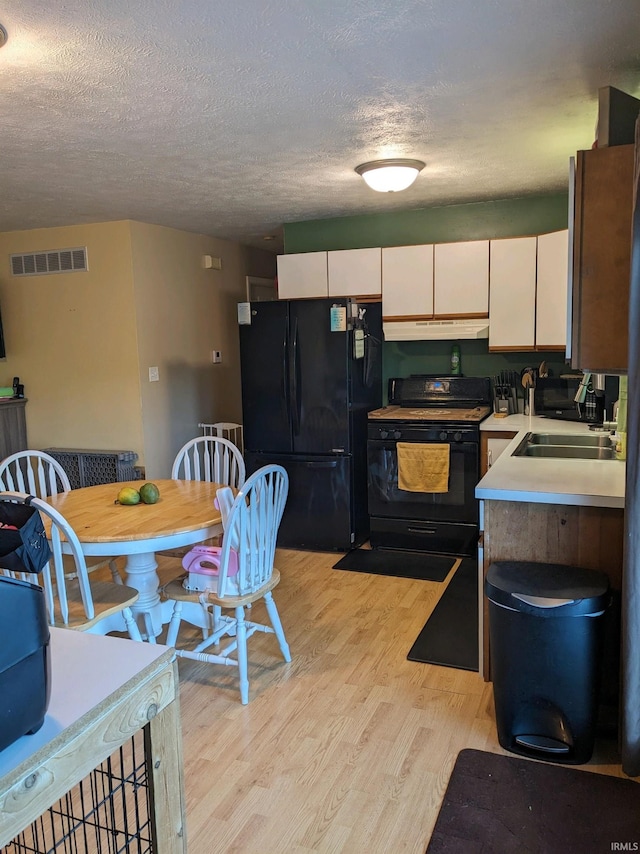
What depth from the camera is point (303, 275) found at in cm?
479

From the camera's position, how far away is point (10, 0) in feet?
5.53

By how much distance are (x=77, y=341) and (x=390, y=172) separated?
113 inches

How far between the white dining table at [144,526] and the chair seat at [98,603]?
0.19 m

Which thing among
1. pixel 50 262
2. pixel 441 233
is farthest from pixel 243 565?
pixel 50 262

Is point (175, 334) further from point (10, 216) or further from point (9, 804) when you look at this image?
point (9, 804)

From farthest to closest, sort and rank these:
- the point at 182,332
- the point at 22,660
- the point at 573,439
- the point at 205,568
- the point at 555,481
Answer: the point at 182,332, the point at 573,439, the point at 205,568, the point at 555,481, the point at 22,660

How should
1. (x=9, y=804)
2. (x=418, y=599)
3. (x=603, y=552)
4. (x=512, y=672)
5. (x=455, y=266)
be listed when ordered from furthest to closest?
(x=455, y=266) → (x=418, y=599) → (x=603, y=552) → (x=512, y=672) → (x=9, y=804)

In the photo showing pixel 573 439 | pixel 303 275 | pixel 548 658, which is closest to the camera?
pixel 548 658

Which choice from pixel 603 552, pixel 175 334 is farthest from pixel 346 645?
pixel 175 334

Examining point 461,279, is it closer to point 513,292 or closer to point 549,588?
point 513,292

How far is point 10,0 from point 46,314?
12.1 ft

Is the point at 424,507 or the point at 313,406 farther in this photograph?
the point at 313,406

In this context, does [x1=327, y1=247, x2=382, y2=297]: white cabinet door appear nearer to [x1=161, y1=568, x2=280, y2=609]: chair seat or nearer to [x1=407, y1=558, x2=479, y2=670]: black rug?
[x1=407, y1=558, x2=479, y2=670]: black rug

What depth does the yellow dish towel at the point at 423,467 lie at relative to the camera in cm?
412
